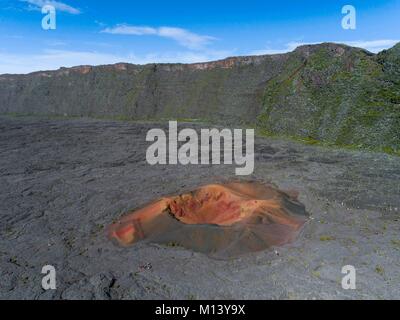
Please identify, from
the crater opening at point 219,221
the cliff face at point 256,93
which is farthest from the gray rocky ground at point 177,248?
the cliff face at point 256,93

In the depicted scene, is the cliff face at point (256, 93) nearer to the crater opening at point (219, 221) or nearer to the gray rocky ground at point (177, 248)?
the gray rocky ground at point (177, 248)

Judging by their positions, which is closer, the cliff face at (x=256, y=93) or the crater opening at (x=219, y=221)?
the crater opening at (x=219, y=221)

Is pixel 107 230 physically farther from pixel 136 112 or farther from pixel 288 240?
pixel 136 112

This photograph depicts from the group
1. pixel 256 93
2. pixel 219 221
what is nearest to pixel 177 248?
pixel 219 221

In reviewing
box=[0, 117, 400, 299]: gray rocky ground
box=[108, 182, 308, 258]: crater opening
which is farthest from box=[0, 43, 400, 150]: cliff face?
box=[108, 182, 308, 258]: crater opening

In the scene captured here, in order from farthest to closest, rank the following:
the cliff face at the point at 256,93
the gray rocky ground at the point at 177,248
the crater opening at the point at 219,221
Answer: the cliff face at the point at 256,93 < the crater opening at the point at 219,221 < the gray rocky ground at the point at 177,248

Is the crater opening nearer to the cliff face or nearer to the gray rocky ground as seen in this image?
the gray rocky ground
